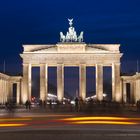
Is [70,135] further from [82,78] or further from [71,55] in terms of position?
[82,78]

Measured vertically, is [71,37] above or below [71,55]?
above

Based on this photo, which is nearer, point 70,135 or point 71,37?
point 70,135

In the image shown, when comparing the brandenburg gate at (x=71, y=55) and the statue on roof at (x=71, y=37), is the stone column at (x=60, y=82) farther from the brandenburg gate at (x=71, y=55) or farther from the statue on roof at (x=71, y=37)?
the statue on roof at (x=71, y=37)

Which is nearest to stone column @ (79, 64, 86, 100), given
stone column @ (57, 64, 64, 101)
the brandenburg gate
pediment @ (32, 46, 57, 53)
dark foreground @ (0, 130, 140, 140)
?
the brandenburg gate

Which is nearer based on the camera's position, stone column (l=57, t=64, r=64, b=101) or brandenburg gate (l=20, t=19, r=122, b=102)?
brandenburg gate (l=20, t=19, r=122, b=102)

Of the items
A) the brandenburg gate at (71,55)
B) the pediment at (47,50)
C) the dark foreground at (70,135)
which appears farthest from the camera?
the pediment at (47,50)

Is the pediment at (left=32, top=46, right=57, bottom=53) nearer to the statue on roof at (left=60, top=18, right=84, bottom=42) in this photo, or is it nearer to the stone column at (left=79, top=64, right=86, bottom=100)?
the statue on roof at (left=60, top=18, right=84, bottom=42)

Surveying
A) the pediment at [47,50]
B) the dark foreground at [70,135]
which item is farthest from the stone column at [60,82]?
the dark foreground at [70,135]

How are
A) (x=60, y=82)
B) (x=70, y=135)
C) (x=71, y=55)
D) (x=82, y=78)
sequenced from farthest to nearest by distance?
(x=60, y=82), (x=82, y=78), (x=71, y=55), (x=70, y=135)

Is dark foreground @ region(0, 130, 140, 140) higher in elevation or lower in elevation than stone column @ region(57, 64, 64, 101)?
lower

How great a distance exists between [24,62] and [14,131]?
9302 centimetres

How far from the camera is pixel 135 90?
124062 millimetres

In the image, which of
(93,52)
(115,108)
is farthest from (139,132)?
(93,52)

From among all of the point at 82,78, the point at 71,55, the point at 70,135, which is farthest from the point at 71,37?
the point at 70,135
